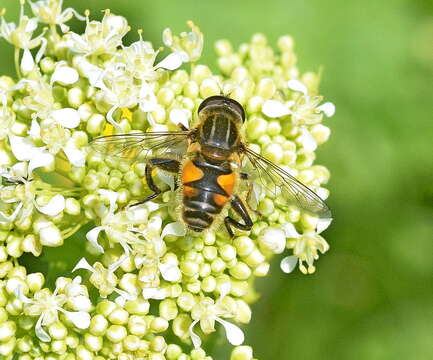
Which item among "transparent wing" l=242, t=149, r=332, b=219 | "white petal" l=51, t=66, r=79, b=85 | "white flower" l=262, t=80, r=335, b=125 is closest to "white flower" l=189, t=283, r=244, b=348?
"transparent wing" l=242, t=149, r=332, b=219

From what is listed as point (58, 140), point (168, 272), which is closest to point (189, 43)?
point (58, 140)

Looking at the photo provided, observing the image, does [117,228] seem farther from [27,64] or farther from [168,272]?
[27,64]

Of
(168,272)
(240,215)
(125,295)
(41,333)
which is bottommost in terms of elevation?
(41,333)

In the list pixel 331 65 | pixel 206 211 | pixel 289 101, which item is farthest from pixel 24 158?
pixel 331 65

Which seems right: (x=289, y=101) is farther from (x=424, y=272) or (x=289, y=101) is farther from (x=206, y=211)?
(x=424, y=272)

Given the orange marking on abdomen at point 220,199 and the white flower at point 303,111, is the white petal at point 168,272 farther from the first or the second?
the white flower at point 303,111

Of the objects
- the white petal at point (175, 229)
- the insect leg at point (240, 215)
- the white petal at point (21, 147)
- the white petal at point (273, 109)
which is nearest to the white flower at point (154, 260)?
the white petal at point (175, 229)

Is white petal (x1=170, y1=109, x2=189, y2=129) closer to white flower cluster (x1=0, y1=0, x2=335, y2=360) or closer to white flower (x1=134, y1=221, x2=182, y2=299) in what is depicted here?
white flower cluster (x1=0, y1=0, x2=335, y2=360)
